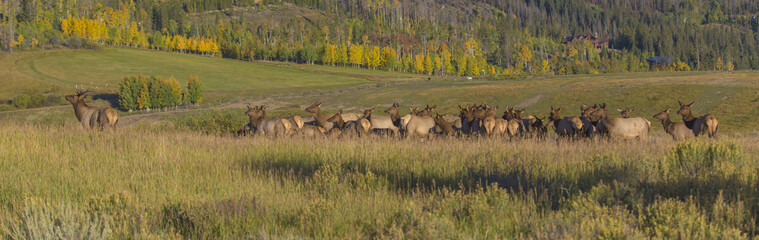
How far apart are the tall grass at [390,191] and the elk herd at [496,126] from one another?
21.6 ft

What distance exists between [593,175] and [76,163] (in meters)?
8.52

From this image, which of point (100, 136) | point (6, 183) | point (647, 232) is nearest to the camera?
point (647, 232)

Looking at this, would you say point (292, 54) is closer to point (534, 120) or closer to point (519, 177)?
point (534, 120)

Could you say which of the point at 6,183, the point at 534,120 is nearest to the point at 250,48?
the point at 534,120

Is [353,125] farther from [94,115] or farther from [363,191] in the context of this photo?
[363,191]

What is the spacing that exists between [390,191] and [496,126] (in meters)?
11.9

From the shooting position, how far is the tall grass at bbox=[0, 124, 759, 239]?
5.55 metres

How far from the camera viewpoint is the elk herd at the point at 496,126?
57.6ft

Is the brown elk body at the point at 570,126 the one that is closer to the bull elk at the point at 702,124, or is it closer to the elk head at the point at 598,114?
the elk head at the point at 598,114

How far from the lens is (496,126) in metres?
18.6

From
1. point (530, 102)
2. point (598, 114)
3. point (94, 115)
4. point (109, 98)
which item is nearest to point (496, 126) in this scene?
point (598, 114)

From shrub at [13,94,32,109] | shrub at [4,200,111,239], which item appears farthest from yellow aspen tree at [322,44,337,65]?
shrub at [4,200,111,239]

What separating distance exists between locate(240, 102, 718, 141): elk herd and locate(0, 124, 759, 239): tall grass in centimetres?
659

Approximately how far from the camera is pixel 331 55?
167 meters
